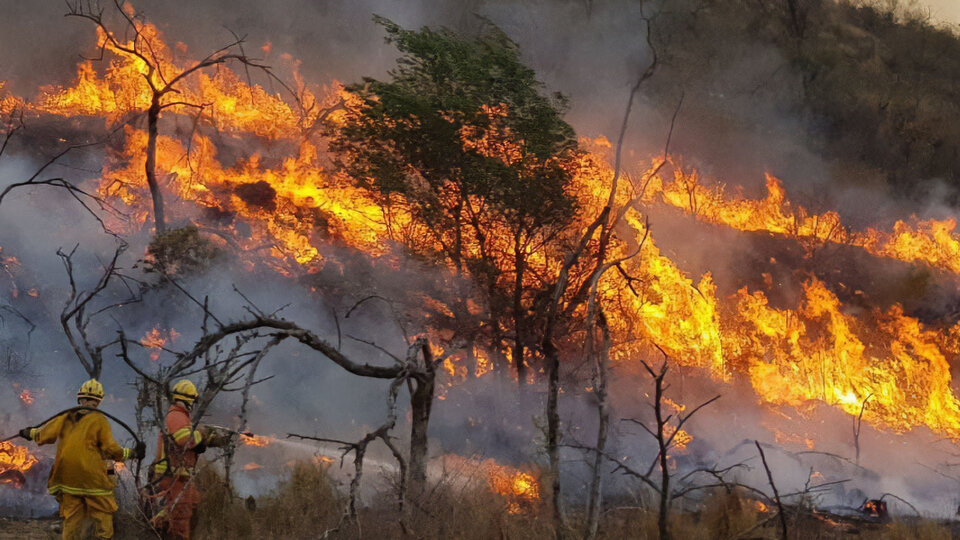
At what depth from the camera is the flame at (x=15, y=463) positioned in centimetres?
1265

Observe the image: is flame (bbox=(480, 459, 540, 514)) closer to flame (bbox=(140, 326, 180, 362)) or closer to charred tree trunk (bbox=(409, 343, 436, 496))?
charred tree trunk (bbox=(409, 343, 436, 496))

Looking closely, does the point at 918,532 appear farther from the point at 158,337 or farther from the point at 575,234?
the point at 158,337

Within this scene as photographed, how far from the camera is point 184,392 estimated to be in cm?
826

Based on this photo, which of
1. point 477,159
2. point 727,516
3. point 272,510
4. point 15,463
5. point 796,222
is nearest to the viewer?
point 272,510

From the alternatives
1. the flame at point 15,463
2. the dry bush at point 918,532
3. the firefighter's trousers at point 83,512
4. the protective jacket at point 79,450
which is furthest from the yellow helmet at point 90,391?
the dry bush at point 918,532

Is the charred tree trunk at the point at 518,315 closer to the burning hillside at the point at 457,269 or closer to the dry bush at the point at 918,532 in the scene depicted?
the burning hillside at the point at 457,269

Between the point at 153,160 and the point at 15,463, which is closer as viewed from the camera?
the point at 15,463

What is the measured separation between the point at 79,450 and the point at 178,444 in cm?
89

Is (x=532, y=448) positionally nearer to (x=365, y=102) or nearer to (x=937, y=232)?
(x=365, y=102)

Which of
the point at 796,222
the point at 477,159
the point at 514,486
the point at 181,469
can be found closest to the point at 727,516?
the point at 514,486

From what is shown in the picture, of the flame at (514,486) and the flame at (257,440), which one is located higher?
the flame at (257,440)

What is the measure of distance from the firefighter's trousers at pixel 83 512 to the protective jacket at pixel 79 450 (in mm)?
138

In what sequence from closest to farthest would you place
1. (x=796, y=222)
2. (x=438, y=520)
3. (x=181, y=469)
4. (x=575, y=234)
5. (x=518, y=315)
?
(x=181, y=469) < (x=438, y=520) < (x=518, y=315) < (x=575, y=234) < (x=796, y=222)

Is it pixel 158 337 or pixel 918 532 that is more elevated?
pixel 158 337
